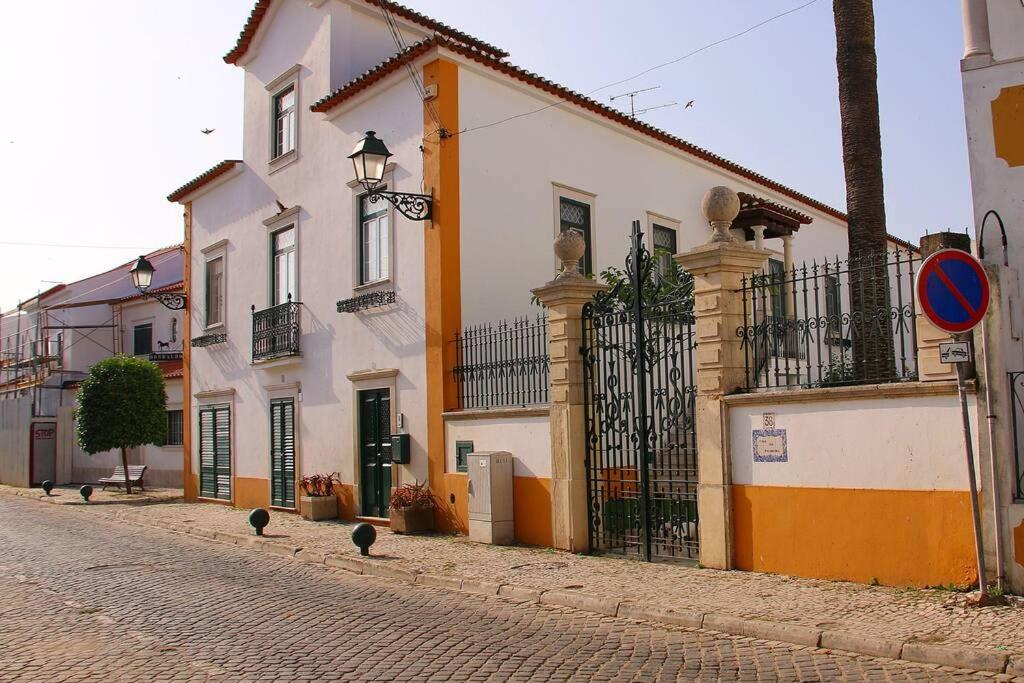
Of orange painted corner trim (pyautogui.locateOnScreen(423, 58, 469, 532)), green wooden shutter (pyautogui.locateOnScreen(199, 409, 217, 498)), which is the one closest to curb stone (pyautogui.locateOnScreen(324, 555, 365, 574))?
orange painted corner trim (pyautogui.locateOnScreen(423, 58, 469, 532))

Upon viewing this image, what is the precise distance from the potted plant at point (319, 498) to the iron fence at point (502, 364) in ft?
12.0

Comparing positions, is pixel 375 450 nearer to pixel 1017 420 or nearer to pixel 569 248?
pixel 569 248

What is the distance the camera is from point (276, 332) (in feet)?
55.6

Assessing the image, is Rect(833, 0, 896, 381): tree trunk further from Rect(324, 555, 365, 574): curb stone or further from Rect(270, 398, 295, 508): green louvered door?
Rect(270, 398, 295, 508): green louvered door

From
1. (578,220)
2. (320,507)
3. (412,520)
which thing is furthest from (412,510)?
(578,220)

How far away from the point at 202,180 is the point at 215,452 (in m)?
6.01

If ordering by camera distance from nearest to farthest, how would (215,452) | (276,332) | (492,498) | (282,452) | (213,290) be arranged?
(492,498) < (276,332) < (282,452) < (215,452) < (213,290)

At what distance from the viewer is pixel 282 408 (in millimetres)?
17250

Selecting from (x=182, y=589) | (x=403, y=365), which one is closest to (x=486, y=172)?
(x=403, y=365)

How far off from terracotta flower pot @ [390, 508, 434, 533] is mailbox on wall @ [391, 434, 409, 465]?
2.69ft

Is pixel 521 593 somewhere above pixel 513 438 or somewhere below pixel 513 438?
below

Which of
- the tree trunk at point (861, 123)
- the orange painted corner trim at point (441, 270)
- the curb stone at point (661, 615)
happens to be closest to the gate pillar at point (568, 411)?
the orange painted corner trim at point (441, 270)

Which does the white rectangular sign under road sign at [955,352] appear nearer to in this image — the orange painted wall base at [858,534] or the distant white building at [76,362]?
the orange painted wall base at [858,534]

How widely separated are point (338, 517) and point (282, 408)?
3.00 m
